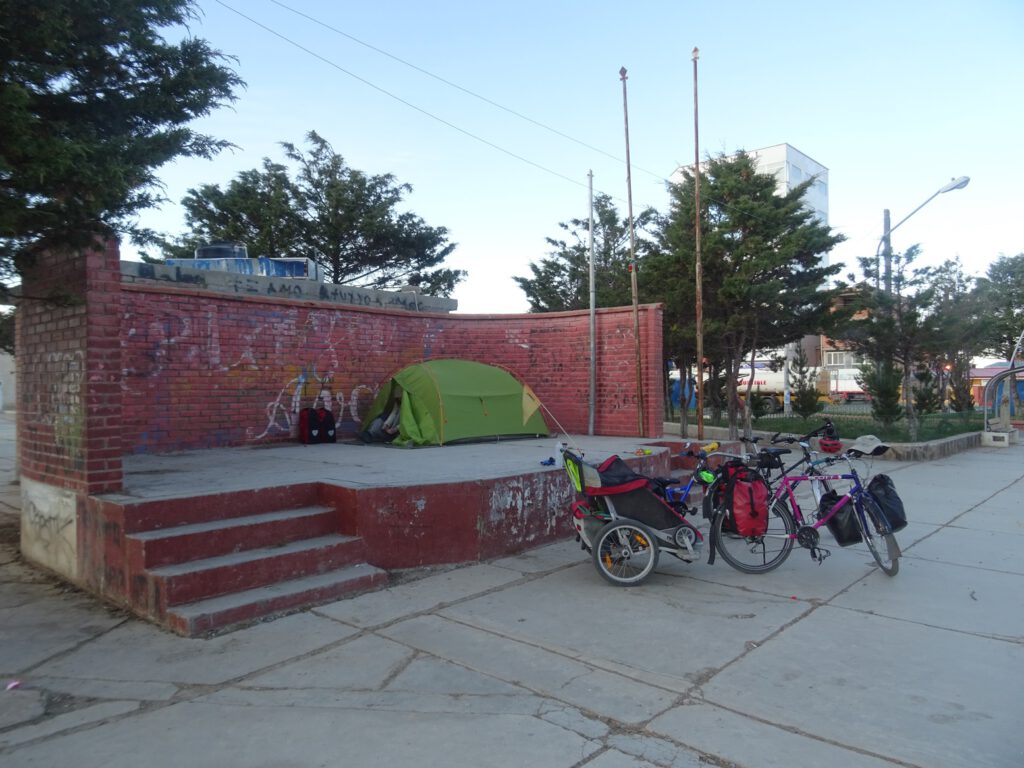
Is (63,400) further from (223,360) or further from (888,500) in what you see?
(888,500)

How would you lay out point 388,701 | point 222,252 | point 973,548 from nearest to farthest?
point 388,701
point 973,548
point 222,252

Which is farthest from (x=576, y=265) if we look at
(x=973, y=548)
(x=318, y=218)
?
(x=973, y=548)

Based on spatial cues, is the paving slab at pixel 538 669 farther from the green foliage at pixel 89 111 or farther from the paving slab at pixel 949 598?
the green foliage at pixel 89 111

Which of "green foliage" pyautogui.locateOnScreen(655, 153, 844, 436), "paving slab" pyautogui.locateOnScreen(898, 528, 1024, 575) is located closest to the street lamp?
"green foliage" pyautogui.locateOnScreen(655, 153, 844, 436)

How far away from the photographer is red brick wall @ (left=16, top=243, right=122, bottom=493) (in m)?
5.33

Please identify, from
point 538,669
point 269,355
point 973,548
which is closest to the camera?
point 538,669

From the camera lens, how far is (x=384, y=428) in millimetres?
10203

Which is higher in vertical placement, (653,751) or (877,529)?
(877,529)

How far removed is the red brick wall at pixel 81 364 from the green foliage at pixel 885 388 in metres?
15.7

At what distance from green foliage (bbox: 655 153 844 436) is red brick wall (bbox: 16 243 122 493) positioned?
12.6 m

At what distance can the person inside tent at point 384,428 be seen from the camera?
1018cm

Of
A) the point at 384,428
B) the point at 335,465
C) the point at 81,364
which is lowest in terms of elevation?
the point at 335,465

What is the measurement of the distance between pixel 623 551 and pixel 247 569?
2834 millimetres

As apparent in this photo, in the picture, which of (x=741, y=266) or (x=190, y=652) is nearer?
(x=190, y=652)
